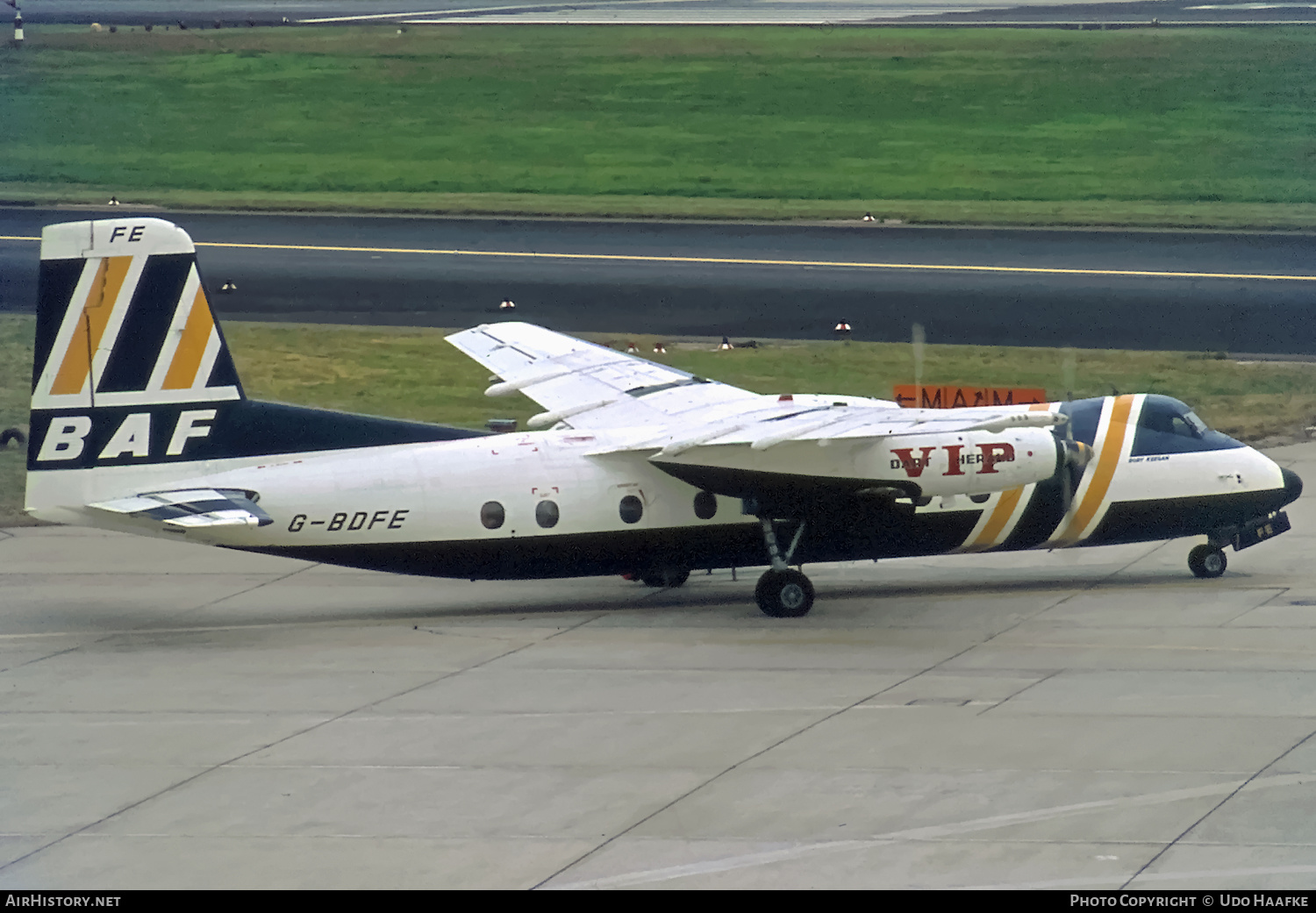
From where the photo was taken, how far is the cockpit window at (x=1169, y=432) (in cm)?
2561

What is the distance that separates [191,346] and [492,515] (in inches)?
182

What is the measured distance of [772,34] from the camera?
8644 cm

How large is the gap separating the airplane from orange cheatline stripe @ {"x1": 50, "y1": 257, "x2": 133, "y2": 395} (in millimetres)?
33

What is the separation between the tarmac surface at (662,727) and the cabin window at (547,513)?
142 centimetres

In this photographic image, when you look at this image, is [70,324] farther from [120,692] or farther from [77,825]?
[77,825]

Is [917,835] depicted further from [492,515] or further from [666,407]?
[666,407]

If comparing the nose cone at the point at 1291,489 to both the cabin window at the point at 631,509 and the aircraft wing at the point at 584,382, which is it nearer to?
the aircraft wing at the point at 584,382

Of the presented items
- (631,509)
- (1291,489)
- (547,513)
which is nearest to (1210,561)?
(1291,489)

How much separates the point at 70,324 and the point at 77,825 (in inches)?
344

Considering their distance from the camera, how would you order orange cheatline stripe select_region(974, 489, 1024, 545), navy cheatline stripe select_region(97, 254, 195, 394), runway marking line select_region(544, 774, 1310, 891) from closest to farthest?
runway marking line select_region(544, 774, 1310, 891)
navy cheatline stripe select_region(97, 254, 195, 394)
orange cheatline stripe select_region(974, 489, 1024, 545)

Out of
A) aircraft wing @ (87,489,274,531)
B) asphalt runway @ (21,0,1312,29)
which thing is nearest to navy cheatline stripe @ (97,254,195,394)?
aircraft wing @ (87,489,274,531)

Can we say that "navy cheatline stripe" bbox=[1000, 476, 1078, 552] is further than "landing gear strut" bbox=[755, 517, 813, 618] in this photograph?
Yes

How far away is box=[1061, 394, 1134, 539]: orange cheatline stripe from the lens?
995 inches

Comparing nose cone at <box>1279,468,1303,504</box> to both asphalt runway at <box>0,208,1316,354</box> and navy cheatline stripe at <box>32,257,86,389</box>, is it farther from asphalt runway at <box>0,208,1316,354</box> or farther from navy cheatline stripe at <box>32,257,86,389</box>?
navy cheatline stripe at <box>32,257,86,389</box>
